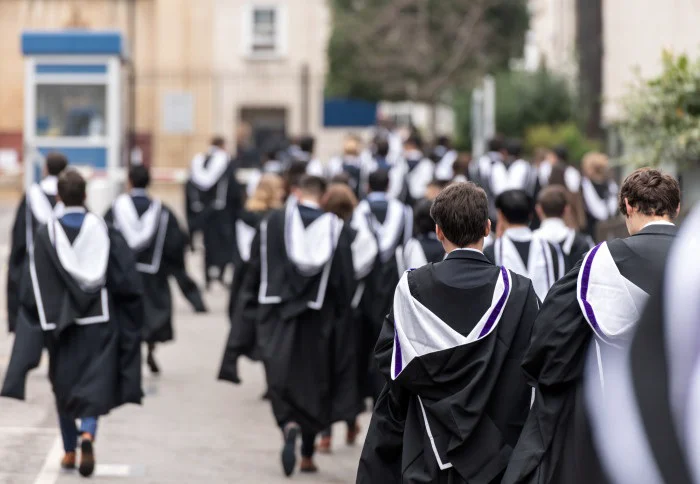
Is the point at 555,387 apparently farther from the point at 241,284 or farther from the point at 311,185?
the point at 241,284

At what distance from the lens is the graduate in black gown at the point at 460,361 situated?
4.94 m

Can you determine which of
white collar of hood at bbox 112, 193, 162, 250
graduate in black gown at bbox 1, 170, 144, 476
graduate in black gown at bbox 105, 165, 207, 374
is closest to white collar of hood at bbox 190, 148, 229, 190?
graduate in black gown at bbox 105, 165, 207, 374

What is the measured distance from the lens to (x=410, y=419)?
5082 mm

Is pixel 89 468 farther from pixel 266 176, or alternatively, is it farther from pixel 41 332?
pixel 266 176

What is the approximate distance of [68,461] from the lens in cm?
820

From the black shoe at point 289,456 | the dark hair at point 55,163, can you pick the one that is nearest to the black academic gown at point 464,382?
the black shoe at point 289,456

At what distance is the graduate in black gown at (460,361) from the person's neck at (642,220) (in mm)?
420

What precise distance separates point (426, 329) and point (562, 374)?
0.51 metres

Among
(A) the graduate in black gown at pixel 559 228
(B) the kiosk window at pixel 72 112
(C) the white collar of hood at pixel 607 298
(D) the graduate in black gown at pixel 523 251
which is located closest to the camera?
(C) the white collar of hood at pixel 607 298

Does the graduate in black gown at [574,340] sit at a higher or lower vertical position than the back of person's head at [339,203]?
lower

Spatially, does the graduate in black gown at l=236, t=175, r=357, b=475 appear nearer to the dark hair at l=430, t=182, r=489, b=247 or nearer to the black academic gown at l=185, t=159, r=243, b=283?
the dark hair at l=430, t=182, r=489, b=247

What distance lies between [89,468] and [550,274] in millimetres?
2719

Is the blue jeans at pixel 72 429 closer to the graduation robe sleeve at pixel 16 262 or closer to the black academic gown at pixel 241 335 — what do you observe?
the black academic gown at pixel 241 335

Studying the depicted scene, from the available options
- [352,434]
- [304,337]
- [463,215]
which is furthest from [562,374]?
[352,434]
